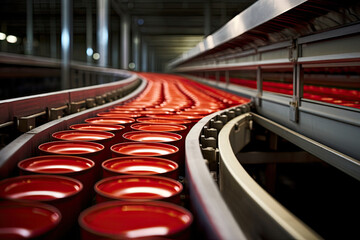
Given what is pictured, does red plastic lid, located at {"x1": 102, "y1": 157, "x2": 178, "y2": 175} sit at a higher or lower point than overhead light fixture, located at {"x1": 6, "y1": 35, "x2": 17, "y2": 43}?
lower

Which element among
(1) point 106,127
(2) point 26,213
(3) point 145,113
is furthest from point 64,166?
(3) point 145,113

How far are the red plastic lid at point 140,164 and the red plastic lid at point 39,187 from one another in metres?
0.23

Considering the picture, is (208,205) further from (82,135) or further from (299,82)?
(299,82)

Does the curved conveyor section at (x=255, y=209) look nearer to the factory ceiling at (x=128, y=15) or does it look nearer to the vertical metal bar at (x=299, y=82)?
the vertical metal bar at (x=299, y=82)

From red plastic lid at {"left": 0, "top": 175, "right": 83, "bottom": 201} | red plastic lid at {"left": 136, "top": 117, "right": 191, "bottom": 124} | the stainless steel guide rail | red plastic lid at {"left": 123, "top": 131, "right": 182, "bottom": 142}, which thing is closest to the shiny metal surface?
the stainless steel guide rail

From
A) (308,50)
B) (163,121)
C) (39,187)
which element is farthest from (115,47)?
(39,187)

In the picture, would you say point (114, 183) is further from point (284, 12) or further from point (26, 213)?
point (284, 12)

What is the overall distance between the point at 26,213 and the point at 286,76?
22.4ft

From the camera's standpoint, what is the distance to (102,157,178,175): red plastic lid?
1.39 m

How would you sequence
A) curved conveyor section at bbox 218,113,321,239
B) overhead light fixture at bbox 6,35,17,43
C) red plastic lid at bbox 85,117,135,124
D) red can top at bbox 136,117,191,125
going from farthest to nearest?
overhead light fixture at bbox 6,35,17,43
red plastic lid at bbox 85,117,135,124
red can top at bbox 136,117,191,125
curved conveyor section at bbox 218,113,321,239

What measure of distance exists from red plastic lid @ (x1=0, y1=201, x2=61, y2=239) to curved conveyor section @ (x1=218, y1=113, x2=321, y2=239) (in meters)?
0.63

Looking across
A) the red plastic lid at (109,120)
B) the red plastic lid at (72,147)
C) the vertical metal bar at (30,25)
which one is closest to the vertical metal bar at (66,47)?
the red plastic lid at (109,120)

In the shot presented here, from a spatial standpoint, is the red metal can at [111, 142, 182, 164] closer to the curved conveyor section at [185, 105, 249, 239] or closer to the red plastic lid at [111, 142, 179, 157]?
the red plastic lid at [111, 142, 179, 157]

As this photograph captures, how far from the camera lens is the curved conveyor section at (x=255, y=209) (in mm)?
1041
